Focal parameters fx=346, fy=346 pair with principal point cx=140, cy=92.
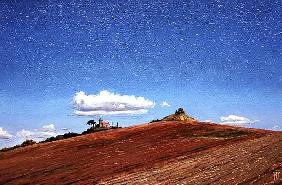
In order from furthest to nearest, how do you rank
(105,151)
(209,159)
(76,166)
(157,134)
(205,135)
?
(157,134) < (205,135) < (105,151) < (76,166) < (209,159)

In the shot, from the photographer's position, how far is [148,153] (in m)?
20.8

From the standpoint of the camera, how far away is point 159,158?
18.5 m

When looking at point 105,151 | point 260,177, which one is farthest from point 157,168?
point 105,151

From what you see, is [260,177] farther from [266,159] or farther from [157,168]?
[157,168]

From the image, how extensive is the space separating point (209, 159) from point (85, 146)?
1280cm

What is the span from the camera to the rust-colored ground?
1333cm
